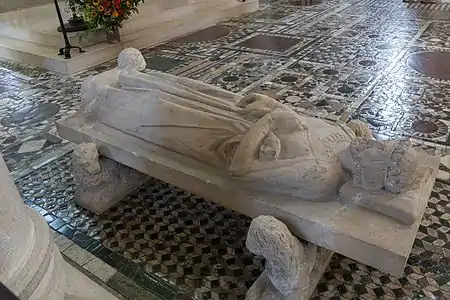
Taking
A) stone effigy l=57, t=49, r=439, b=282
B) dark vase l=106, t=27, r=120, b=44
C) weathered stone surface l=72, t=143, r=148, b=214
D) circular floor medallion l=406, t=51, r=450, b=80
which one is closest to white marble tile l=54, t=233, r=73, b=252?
weathered stone surface l=72, t=143, r=148, b=214

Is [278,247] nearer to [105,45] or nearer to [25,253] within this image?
[25,253]

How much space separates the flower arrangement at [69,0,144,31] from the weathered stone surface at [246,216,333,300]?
11.4 feet

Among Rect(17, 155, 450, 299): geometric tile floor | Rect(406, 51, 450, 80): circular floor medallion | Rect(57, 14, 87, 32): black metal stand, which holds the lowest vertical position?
Rect(17, 155, 450, 299): geometric tile floor

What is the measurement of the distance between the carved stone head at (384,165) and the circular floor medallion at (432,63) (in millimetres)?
2569

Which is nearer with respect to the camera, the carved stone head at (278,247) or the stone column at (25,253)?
the stone column at (25,253)

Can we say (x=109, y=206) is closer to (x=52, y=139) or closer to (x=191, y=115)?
(x=191, y=115)

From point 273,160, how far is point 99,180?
98 cm

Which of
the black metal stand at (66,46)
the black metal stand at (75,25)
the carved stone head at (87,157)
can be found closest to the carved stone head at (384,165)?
the carved stone head at (87,157)

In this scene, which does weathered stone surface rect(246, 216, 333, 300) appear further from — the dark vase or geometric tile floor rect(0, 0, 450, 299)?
the dark vase

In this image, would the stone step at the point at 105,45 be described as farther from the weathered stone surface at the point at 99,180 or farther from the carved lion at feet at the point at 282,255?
the carved lion at feet at the point at 282,255

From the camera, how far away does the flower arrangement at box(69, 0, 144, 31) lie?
13.5ft

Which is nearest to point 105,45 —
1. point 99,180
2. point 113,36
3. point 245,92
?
point 113,36

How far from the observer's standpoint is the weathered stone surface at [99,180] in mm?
1937

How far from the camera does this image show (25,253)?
0.93 metres
